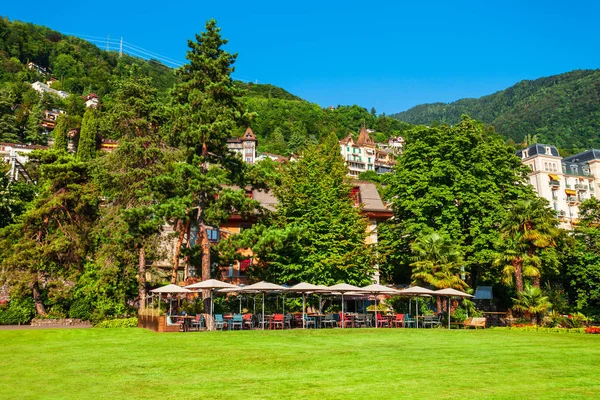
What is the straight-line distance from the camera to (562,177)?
396 feet

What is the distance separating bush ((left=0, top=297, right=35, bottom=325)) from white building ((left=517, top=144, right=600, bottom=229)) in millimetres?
102331

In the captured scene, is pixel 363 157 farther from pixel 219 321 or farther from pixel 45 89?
pixel 219 321

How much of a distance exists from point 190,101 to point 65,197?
40.9 ft

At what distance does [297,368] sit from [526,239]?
2798cm

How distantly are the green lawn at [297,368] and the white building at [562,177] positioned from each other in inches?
4039

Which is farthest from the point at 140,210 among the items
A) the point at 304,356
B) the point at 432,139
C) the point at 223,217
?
the point at 432,139

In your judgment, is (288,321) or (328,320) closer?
(288,321)

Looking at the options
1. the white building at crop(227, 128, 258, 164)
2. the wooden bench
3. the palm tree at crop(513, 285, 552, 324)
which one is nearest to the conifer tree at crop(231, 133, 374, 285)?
the wooden bench

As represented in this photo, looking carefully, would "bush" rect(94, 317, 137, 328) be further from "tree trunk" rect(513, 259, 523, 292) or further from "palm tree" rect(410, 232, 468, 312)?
"tree trunk" rect(513, 259, 523, 292)

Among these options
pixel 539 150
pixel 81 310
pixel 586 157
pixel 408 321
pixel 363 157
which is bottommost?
pixel 408 321

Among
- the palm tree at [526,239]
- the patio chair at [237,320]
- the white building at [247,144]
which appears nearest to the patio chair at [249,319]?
the patio chair at [237,320]

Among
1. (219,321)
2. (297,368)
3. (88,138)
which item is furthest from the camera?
(88,138)

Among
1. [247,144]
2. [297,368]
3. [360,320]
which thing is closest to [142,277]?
[360,320]

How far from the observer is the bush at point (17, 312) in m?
38.4
